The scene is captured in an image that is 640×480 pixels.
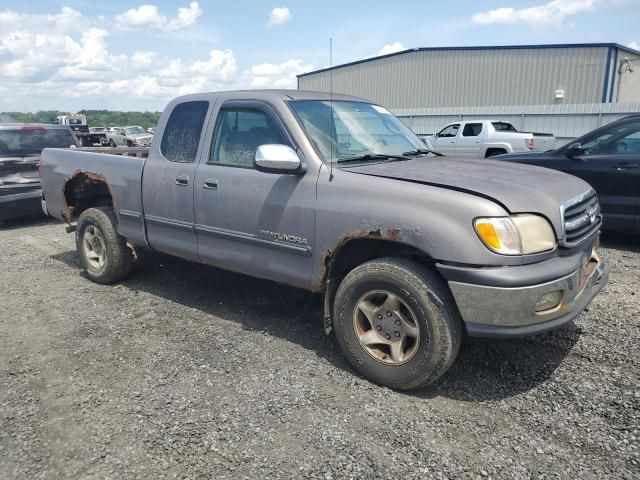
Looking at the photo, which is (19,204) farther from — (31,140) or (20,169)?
(31,140)

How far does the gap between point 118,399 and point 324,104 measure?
2617 mm

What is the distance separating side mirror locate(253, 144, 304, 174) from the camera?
339 cm

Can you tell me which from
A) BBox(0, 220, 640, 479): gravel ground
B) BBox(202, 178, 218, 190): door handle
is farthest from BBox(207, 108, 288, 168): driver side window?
BBox(0, 220, 640, 479): gravel ground

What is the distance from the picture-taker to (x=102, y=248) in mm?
5379

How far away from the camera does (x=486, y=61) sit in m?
25.1

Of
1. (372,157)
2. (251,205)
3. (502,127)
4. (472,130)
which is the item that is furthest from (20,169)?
(502,127)

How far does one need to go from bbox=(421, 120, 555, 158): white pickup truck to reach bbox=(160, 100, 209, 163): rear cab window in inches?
418

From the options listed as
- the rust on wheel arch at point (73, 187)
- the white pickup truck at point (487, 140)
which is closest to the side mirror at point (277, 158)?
the rust on wheel arch at point (73, 187)

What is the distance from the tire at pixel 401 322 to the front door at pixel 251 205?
0.47 meters

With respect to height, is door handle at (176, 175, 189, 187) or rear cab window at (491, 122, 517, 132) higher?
rear cab window at (491, 122, 517, 132)

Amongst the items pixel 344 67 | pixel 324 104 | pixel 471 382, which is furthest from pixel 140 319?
pixel 344 67

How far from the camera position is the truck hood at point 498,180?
9.65 ft

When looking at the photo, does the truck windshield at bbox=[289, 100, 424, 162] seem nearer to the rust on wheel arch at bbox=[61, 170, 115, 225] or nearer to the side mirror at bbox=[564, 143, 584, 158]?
the rust on wheel arch at bbox=[61, 170, 115, 225]

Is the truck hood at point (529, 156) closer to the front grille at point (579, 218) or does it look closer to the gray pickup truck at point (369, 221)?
the gray pickup truck at point (369, 221)
